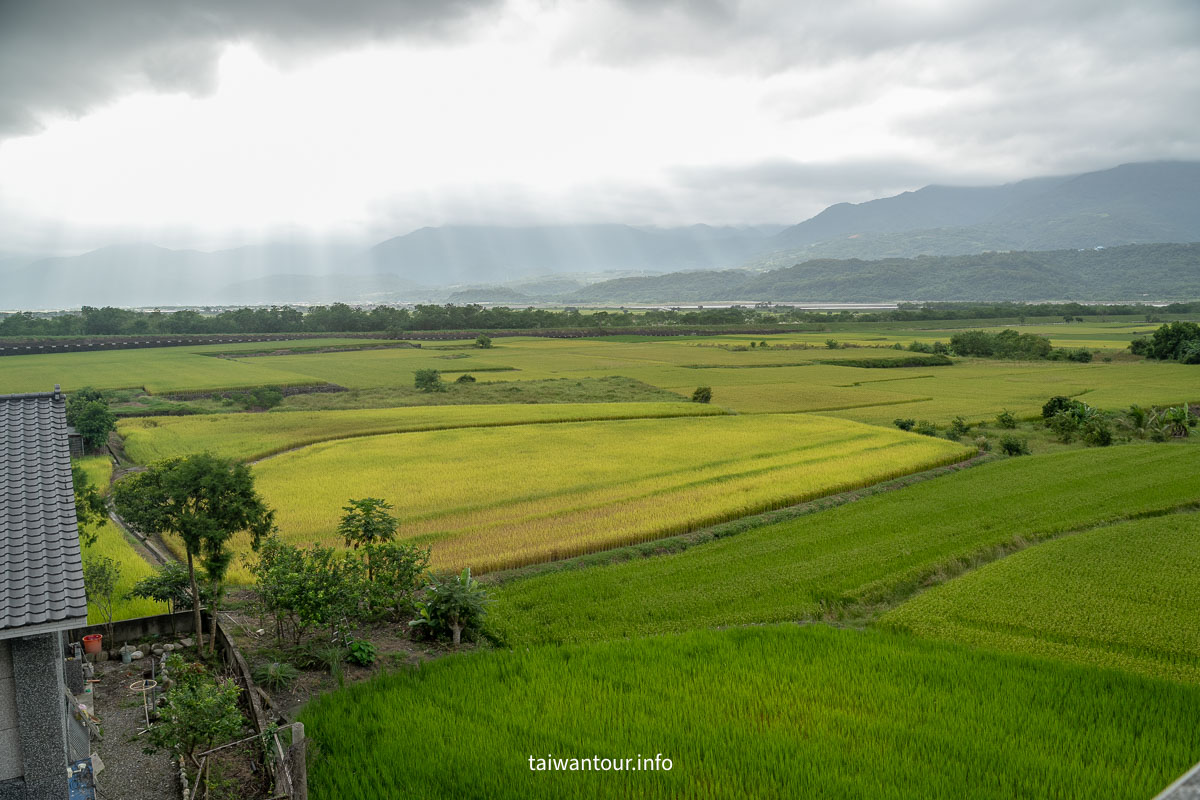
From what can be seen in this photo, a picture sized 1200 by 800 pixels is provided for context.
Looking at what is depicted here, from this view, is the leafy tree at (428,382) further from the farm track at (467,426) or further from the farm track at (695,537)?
the farm track at (695,537)

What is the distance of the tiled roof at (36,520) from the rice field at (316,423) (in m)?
23.1

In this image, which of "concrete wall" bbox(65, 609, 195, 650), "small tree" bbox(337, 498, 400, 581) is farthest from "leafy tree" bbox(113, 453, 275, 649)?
"small tree" bbox(337, 498, 400, 581)

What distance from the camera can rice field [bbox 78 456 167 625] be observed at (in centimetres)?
1572

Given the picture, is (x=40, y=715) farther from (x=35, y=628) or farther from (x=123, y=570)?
(x=123, y=570)

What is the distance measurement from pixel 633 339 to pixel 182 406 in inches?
2763

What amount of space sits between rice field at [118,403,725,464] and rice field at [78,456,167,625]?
7412 mm

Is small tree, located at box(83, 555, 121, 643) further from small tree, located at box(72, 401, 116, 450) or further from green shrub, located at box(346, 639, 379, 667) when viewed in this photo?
small tree, located at box(72, 401, 116, 450)

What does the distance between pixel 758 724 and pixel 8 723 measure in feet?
30.8

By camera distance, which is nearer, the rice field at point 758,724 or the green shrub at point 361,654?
the rice field at point 758,724

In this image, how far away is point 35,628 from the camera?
294 inches

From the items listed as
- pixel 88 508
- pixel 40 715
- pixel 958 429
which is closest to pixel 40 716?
pixel 40 715

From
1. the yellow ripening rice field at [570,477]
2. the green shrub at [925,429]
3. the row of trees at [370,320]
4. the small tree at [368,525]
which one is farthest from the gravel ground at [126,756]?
the row of trees at [370,320]

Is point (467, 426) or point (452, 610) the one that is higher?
point (467, 426)

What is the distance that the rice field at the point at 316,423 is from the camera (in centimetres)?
3472
